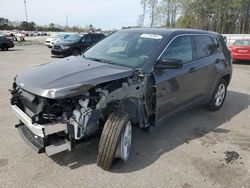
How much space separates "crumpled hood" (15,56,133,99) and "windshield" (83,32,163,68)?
0.91 feet

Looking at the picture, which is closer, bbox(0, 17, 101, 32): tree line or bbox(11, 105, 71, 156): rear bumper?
bbox(11, 105, 71, 156): rear bumper

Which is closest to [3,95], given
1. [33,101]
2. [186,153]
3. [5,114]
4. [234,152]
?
[5,114]

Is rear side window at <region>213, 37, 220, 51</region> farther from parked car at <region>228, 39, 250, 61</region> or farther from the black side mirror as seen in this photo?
parked car at <region>228, 39, 250, 61</region>

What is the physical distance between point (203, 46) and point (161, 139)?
6.83ft

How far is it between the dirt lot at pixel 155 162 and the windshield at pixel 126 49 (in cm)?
129

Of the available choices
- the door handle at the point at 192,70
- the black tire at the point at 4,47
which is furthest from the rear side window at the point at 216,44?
the black tire at the point at 4,47

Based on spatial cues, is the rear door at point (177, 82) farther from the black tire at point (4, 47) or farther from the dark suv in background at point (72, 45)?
the black tire at point (4, 47)

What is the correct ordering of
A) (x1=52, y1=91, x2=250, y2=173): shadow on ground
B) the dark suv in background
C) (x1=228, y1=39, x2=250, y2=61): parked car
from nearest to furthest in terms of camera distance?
(x1=52, y1=91, x2=250, y2=173): shadow on ground, (x1=228, y1=39, x2=250, y2=61): parked car, the dark suv in background

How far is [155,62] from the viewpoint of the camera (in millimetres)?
3760

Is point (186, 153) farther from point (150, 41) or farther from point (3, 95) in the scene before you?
point (3, 95)

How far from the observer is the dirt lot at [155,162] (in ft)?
10.1

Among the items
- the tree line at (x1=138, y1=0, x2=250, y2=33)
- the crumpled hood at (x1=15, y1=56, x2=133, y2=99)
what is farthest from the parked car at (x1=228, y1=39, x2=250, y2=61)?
the tree line at (x1=138, y1=0, x2=250, y2=33)

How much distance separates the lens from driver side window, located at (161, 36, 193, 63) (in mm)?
4082

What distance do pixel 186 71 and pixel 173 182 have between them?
196 centimetres
